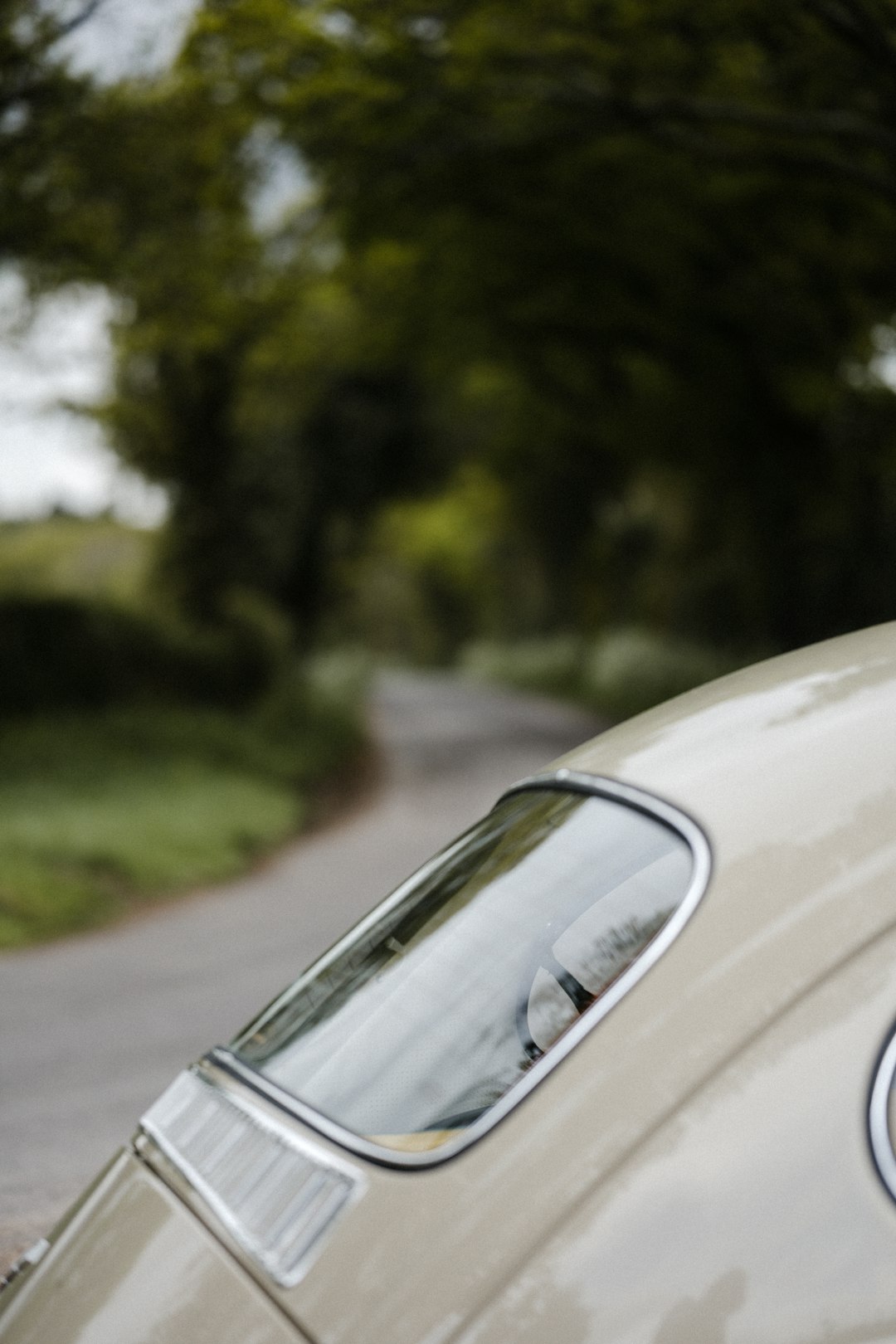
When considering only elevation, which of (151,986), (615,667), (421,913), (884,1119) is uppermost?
(421,913)

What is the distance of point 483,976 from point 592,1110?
0.47 metres

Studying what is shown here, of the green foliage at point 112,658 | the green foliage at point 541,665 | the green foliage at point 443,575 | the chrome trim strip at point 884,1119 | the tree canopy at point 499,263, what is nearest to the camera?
the chrome trim strip at point 884,1119

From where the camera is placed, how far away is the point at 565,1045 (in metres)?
1.86

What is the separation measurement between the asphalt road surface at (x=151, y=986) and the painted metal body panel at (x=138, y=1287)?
1.81 m

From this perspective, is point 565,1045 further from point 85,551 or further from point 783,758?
point 85,551

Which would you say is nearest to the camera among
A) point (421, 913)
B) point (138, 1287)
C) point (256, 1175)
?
point (138, 1287)

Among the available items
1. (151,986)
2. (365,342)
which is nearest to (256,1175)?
(151,986)

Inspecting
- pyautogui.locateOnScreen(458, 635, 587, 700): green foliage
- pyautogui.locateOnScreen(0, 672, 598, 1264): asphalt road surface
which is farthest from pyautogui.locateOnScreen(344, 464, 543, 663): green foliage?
pyautogui.locateOnScreen(0, 672, 598, 1264): asphalt road surface

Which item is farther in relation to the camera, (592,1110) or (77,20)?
(77,20)

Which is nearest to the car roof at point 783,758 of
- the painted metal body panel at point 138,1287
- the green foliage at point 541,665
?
the painted metal body panel at point 138,1287

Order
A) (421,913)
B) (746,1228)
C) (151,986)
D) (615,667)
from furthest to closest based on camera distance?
(615,667)
(151,986)
(421,913)
(746,1228)

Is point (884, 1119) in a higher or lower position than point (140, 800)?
higher

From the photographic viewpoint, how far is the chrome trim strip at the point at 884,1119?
67.6 inches

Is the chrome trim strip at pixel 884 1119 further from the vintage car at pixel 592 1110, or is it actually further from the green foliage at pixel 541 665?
the green foliage at pixel 541 665
